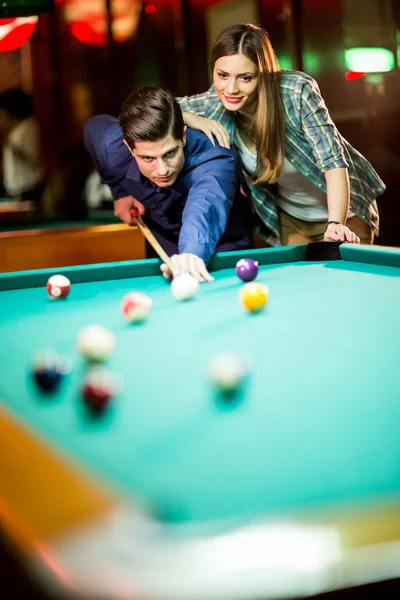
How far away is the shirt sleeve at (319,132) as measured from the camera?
287 centimetres

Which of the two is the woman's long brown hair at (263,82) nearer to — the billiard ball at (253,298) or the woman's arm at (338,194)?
the woman's arm at (338,194)

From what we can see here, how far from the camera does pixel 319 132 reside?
2.88 metres

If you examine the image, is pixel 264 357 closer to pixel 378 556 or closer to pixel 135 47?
pixel 378 556

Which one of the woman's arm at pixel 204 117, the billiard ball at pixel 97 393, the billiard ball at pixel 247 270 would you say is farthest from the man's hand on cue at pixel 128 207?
the billiard ball at pixel 97 393

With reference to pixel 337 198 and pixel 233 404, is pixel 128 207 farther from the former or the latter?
pixel 233 404

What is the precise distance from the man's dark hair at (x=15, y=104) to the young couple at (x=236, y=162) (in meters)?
3.52

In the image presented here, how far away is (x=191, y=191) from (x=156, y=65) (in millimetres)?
4926

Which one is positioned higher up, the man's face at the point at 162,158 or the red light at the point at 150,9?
the red light at the point at 150,9

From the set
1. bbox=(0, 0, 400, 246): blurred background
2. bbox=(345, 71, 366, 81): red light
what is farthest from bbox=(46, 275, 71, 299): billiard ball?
bbox=(345, 71, 366, 81): red light

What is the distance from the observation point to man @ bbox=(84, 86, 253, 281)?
8.43ft

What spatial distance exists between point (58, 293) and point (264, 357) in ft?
Result: 3.01

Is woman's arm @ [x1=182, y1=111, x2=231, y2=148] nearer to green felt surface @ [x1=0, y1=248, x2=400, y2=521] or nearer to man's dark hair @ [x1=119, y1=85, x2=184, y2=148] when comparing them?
man's dark hair @ [x1=119, y1=85, x2=184, y2=148]

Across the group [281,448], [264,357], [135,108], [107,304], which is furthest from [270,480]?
[135,108]

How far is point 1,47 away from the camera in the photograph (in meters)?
5.96
